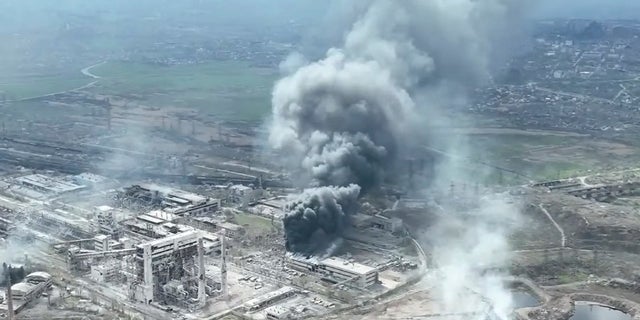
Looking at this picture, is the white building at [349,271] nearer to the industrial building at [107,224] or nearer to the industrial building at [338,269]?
the industrial building at [338,269]

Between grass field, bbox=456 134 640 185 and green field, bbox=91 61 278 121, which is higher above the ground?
green field, bbox=91 61 278 121

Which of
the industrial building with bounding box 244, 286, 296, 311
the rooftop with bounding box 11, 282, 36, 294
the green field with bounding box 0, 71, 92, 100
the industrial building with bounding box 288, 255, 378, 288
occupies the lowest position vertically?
the industrial building with bounding box 244, 286, 296, 311

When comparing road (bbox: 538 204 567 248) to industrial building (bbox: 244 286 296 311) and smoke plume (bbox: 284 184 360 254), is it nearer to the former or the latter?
smoke plume (bbox: 284 184 360 254)

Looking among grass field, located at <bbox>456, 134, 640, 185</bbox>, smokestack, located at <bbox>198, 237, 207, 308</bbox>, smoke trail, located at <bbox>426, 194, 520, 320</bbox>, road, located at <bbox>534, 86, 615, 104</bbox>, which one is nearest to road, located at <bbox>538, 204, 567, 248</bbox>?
smoke trail, located at <bbox>426, 194, 520, 320</bbox>

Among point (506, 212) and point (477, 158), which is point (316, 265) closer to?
point (506, 212)

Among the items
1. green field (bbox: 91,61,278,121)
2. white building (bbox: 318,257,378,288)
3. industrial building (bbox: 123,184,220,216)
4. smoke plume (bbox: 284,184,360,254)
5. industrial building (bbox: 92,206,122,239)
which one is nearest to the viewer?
white building (bbox: 318,257,378,288)

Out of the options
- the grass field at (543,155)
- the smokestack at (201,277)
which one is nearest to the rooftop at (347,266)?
the smokestack at (201,277)

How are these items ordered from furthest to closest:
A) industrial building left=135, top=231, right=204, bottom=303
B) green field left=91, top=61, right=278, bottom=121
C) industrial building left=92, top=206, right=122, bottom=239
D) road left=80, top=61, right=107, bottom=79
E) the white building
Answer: road left=80, top=61, right=107, bottom=79 < green field left=91, top=61, right=278, bottom=121 < industrial building left=92, top=206, right=122, bottom=239 < the white building < industrial building left=135, top=231, right=204, bottom=303
